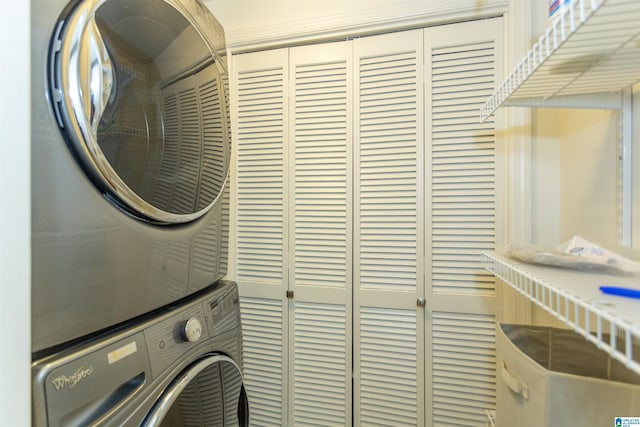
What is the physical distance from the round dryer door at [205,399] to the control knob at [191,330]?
2.7 inches

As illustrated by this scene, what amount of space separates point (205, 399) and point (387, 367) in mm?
771

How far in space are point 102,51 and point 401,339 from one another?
1303mm

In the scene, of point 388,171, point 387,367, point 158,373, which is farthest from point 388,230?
point 158,373

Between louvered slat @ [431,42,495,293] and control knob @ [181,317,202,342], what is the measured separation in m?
0.89

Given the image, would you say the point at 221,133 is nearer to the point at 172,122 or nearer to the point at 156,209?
the point at 172,122

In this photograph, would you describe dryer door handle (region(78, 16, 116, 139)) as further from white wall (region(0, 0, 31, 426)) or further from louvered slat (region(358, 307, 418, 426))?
louvered slat (region(358, 307, 418, 426))

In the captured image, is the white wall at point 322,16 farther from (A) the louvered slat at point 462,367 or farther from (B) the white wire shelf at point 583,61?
(A) the louvered slat at point 462,367

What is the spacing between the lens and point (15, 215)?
45cm

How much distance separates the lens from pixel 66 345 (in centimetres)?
54

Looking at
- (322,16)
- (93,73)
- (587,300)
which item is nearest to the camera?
(587,300)

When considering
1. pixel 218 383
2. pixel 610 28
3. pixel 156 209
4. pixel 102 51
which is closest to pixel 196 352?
pixel 218 383

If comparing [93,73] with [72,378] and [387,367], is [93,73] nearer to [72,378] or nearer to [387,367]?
[72,378]

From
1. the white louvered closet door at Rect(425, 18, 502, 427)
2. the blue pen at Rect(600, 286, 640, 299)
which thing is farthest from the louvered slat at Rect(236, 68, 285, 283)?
the blue pen at Rect(600, 286, 640, 299)

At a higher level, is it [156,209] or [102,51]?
[102,51]
